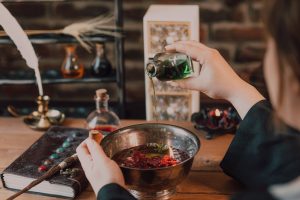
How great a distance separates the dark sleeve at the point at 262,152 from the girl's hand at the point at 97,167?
1.12ft

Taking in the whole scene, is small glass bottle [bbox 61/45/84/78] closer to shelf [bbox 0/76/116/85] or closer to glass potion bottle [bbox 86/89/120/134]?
shelf [bbox 0/76/116/85]

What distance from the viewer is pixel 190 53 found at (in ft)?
4.84

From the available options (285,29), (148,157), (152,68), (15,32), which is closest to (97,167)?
(148,157)

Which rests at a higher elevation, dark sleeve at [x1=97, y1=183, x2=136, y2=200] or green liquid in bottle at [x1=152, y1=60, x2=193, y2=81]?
green liquid in bottle at [x1=152, y1=60, x2=193, y2=81]

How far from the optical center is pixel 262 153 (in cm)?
132

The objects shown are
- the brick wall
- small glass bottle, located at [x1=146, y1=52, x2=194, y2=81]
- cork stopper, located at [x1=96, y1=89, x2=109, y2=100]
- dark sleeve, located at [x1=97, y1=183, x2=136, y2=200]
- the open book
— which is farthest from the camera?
the brick wall

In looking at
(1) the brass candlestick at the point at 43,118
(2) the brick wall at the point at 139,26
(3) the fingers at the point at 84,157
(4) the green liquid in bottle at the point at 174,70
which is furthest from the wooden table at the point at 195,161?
(2) the brick wall at the point at 139,26

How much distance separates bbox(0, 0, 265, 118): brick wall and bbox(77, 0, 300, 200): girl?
68 centimetres

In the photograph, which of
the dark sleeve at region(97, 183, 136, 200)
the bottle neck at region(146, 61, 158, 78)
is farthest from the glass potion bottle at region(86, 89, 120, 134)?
the dark sleeve at region(97, 183, 136, 200)

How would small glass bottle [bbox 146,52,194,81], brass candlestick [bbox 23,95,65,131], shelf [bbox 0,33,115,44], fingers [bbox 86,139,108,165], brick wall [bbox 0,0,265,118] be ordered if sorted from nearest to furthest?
fingers [bbox 86,139,108,165] → small glass bottle [bbox 146,52,194,81] → brass candlestick [bbox 23,95,65,131] → shelf [bbox 0,33,115,44] → brick wall [bbox 0,0,265,118]

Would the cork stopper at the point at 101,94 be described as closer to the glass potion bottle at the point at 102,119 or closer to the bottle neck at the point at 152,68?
the glass potion bottle at the point at 102,119

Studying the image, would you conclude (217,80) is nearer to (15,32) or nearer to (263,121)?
(263,121)

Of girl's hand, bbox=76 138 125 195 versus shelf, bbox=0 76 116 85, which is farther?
shelf, bbox=0 76 116 85

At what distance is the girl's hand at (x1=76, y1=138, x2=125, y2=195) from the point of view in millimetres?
1184
